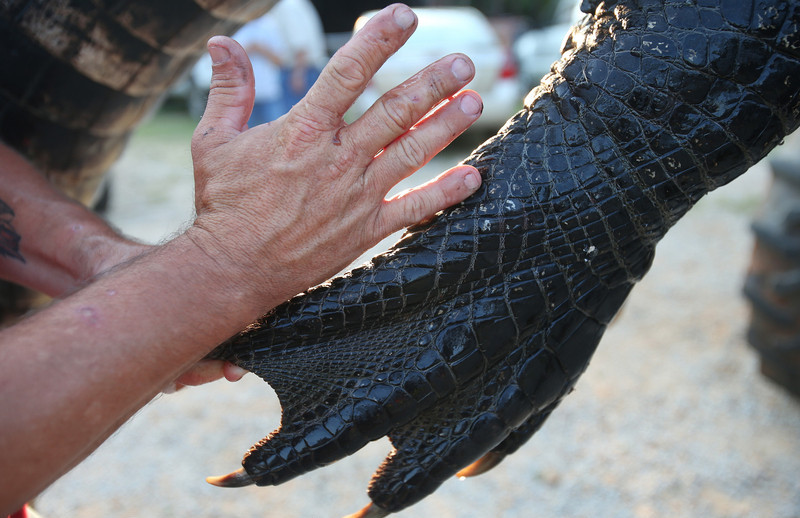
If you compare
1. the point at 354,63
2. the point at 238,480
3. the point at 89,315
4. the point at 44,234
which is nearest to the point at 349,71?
the point at 354,63

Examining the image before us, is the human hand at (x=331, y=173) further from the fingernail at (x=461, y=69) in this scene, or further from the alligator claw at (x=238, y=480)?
the alligator claw at (x=238, y=480)

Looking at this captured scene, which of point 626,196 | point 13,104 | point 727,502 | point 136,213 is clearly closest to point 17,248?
point 13,104

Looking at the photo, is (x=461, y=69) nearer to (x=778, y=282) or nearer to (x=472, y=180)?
(x=472, y=180)

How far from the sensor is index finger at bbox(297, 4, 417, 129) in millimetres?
965

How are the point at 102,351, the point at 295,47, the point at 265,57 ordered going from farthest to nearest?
the point at 295,47 < the point at 265,57 < the point at 102,351

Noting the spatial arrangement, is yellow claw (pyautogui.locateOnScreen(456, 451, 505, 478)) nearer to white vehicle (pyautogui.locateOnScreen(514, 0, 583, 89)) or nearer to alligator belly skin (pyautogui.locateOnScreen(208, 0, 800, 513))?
alligator belly skin (pyautogui.locateOnScreen(208, 0, 800, 513))

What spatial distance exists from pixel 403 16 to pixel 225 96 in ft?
1.05

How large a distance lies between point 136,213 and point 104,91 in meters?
4.67

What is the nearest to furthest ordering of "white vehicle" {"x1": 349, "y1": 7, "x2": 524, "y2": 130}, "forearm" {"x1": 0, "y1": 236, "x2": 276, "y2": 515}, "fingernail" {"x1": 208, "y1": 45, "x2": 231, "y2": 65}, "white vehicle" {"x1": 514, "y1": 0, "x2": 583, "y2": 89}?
"forearm" {"x1": 0, "y1": 236, "x2": 276, "y2": 515}
"fingernail" {"x1": 208, "y1": 45, "x2": 231, "y2": 65}
"white vehicle" {"x1": 349, "y1": 7, "x2": 524, "y2": 130}
"white vehicle" {"x1": 514, "y1": 0, "x2": 583, "y2": 89}

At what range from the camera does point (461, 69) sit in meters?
0.99

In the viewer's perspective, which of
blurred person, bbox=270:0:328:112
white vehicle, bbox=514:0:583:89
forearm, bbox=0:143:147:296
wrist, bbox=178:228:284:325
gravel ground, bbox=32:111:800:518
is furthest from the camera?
white vehicle, bbox=514:0:583:89

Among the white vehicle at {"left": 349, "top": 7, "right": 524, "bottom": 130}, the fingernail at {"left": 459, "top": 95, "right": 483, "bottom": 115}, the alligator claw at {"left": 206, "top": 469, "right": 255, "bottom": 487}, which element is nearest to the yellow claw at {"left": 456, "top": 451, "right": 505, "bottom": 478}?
the alligator claw at {"left": 206, "top": 469, "right": 255, "bottom": 487}

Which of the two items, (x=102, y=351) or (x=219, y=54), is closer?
(x=102, y=351)

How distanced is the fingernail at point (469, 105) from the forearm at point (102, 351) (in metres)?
0.39
